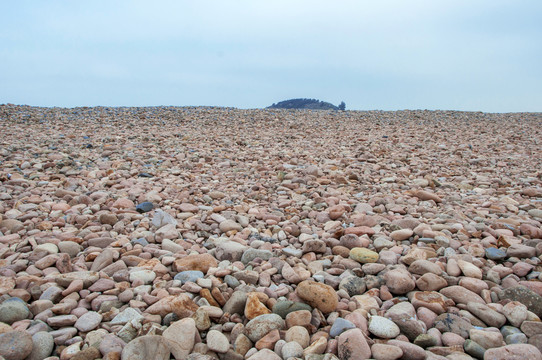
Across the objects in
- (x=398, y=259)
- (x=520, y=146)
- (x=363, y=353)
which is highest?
(x=520, y=146)

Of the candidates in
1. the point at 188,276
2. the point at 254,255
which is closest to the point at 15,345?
the point at 188,276

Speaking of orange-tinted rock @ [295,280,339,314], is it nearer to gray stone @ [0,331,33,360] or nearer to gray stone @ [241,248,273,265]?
gray stone @ [241,248,273,265]

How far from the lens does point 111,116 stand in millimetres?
11375

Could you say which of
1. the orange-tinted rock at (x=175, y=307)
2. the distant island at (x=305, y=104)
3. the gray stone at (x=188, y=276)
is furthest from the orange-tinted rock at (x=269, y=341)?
the distant island at (x=305, y=104)

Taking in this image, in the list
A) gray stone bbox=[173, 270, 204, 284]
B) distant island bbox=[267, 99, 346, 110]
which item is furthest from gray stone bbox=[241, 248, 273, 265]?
distant island bbox=[267, 99, 346, 110]

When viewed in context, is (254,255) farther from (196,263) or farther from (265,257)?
(196,263)

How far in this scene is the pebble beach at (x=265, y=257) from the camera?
203 cm

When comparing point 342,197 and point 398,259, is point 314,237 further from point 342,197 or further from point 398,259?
point 342,197

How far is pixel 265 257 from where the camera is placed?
9.70ft

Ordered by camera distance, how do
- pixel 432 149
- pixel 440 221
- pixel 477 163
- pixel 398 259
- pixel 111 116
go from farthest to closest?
pixel 111 116
pixel 432 149
pixel 477 163
pixel 440 221
pixel 398 259

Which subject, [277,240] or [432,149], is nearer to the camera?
[277,240]

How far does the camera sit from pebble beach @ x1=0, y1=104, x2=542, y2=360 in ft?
6.66

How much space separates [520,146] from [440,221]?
6517mm

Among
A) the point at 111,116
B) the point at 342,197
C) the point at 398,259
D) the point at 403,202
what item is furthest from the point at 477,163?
the point at 111,116
